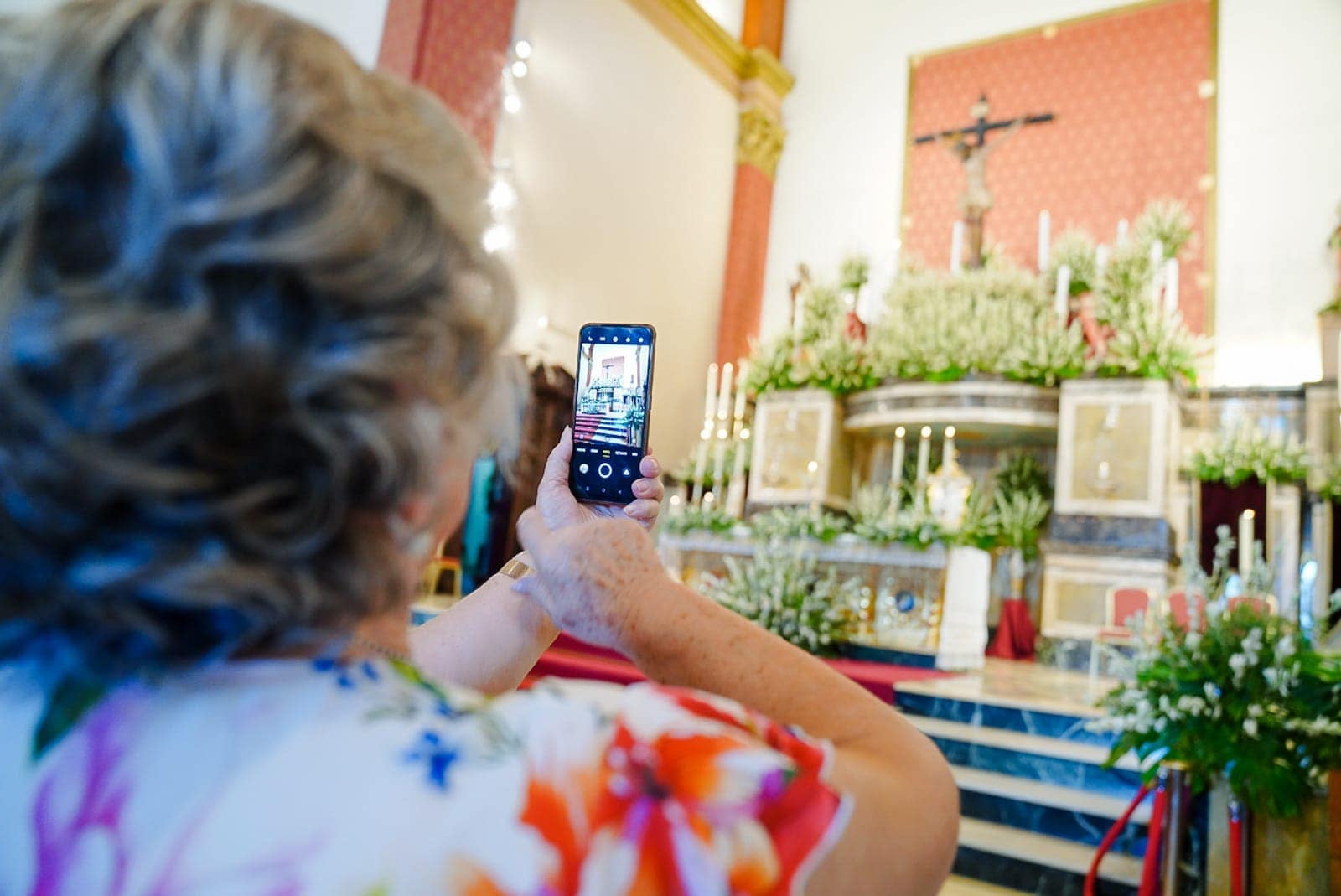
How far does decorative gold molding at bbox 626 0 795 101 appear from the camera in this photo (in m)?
10.1

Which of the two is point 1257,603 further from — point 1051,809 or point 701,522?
point 701,522

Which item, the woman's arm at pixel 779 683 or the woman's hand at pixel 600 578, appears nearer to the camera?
the woman's arm at pixel 779 683

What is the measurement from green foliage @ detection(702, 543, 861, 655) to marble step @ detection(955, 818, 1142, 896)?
5.62 feet

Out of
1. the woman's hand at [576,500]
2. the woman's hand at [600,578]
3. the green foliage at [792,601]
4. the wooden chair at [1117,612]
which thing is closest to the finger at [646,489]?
the woman's hand at [576,500]

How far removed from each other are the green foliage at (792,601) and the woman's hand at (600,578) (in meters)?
4.23

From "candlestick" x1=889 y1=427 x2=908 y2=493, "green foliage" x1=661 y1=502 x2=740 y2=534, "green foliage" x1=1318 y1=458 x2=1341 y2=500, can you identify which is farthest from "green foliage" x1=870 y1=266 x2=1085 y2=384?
"green foliage" x1=661 y1=502 x2=740 y2=534

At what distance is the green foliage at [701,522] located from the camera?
6.11 meters

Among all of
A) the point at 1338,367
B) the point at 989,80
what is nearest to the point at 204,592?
the point at 1338,367

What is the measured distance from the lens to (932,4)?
10.9 metres

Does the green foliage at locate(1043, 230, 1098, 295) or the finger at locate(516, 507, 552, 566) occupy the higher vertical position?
the green foliage at locate(1043, 230, 1098, 295)

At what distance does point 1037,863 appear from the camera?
321cm

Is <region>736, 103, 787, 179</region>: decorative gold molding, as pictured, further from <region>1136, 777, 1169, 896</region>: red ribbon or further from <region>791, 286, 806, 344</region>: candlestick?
<region>1136, 777, 1169, 896</region>: red ribbon

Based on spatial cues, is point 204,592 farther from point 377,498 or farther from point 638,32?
point 638,32

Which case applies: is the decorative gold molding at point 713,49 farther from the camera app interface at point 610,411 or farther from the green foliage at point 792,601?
the camera app interface at point 610,411
